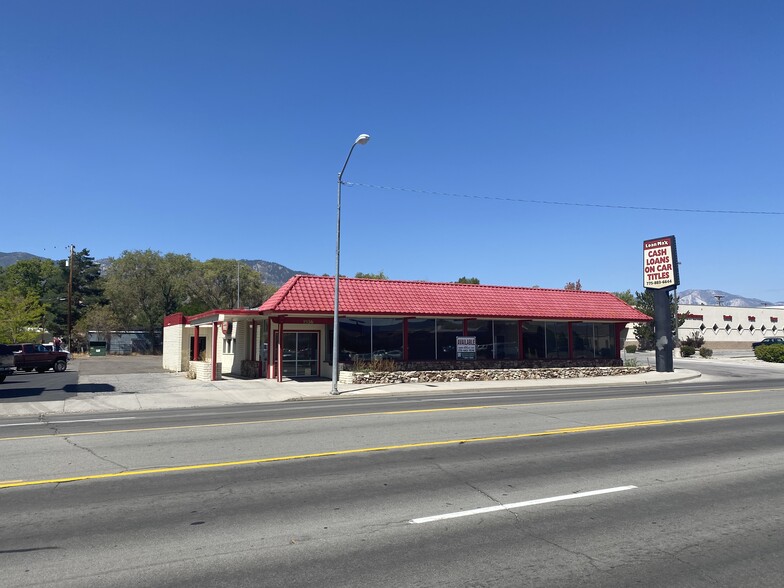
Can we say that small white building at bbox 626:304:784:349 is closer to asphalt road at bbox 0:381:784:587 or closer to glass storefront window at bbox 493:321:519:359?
glass storefront window at bbox 493:321:519:359

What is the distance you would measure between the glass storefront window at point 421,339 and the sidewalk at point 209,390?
2.37 meters

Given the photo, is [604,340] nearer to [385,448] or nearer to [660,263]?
[660,263]

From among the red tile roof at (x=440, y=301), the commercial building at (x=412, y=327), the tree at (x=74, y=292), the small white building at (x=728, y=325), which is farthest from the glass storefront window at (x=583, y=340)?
the tree at (x=74, y=292)

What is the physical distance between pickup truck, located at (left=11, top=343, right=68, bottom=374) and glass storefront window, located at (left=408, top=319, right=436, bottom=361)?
23891 millimetres

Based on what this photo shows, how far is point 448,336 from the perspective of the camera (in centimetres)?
3050

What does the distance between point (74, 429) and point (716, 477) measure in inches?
488

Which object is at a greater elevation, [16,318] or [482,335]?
[16,318]

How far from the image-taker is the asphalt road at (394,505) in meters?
5.06

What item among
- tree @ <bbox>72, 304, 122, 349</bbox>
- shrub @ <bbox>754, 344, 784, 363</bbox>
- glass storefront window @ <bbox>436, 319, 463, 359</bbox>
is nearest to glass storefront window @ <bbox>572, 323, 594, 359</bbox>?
glass storefront window @ <bbox>436, 319, 463, 359</bbox>

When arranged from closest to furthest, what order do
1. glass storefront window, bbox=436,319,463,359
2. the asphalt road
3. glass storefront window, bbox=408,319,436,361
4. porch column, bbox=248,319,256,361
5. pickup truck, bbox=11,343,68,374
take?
1. the asphalt road
2. glass storefront window, bbox=408,319,436,361
3. glass storefront window, bbox=436,319,463,359
4. porch column, bbox=248,319,256,361
5. pickup truck, bbox=11,343,68,374

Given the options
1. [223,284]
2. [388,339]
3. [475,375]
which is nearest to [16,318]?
[223,284]

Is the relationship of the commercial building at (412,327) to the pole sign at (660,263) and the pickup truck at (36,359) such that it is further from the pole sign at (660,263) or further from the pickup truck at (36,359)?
the pickup truck at (36,359)

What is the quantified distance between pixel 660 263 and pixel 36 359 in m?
38.0

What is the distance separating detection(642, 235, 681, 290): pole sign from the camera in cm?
3372
